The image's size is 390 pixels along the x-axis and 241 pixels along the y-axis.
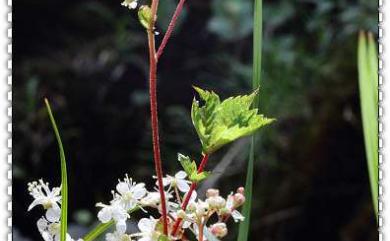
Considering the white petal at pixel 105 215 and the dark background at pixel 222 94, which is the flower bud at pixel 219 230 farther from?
the dark background at pixel 222 94

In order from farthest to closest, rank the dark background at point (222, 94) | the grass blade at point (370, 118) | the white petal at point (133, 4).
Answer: the dark background at point (222, 94), the grass blade at point (370, 118), the white petal at point (133, 4)

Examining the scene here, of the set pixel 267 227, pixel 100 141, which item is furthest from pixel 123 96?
pixel 267 227

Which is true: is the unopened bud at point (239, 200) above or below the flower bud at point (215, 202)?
above

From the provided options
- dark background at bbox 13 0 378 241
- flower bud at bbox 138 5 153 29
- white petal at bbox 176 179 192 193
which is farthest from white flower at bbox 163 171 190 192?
dark background at bbox 13 0 378 241

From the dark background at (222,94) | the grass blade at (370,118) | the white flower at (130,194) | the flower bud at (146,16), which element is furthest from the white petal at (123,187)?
the dark background at (222,94)

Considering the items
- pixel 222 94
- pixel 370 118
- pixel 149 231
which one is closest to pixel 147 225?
pixel 149 231

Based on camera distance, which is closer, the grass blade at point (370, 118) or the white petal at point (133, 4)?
the white petal at point (133, 4)
